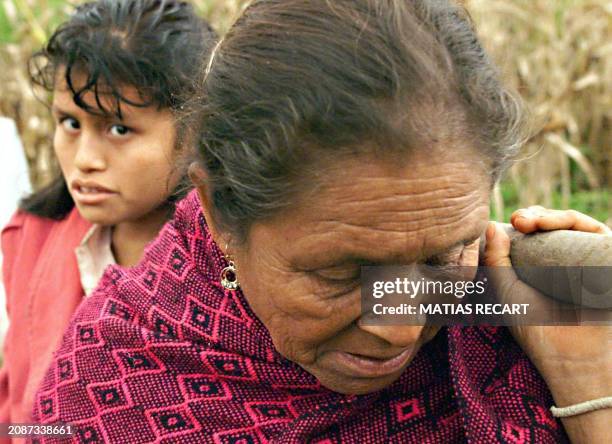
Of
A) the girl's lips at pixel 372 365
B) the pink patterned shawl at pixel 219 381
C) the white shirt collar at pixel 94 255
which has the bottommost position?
the white shirt collar at pixel 94 255

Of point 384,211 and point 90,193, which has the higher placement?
point 384,211

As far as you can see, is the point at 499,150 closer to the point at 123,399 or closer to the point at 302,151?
the point at 302,151

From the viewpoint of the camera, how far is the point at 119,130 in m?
2.97

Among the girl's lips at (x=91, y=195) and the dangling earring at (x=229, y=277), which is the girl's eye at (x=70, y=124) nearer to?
the girl's lips at (x=91, y=195)

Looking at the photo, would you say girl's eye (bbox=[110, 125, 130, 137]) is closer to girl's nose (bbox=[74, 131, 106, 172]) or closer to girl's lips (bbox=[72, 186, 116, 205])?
girl's nose (bbox=[74, 131, 106, 172])

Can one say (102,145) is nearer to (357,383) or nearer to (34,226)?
(34,226)

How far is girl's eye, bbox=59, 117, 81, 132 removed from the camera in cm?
304

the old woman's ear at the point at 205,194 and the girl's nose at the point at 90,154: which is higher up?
the old woman's ear at the point at 205,194

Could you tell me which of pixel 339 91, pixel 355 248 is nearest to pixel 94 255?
pixel 355 248

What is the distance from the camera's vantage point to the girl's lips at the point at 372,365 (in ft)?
5.96

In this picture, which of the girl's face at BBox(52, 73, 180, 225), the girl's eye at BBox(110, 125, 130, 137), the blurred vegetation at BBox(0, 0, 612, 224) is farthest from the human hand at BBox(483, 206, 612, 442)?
the blurred vegetation at BBox(0, 0, 612, 224)

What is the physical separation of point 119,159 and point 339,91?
1550 millimetres

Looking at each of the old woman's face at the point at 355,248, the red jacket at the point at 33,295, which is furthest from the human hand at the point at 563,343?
the red jacket at the point at 33,295

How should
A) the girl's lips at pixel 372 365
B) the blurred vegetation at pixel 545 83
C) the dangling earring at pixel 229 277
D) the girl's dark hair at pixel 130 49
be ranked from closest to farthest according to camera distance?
the girl's lips at pixel 372 365
the dangling earring at pixel 229 277
the girl's dark hair at pixel 130 49
the blurred vegetation at pixel 545 83
